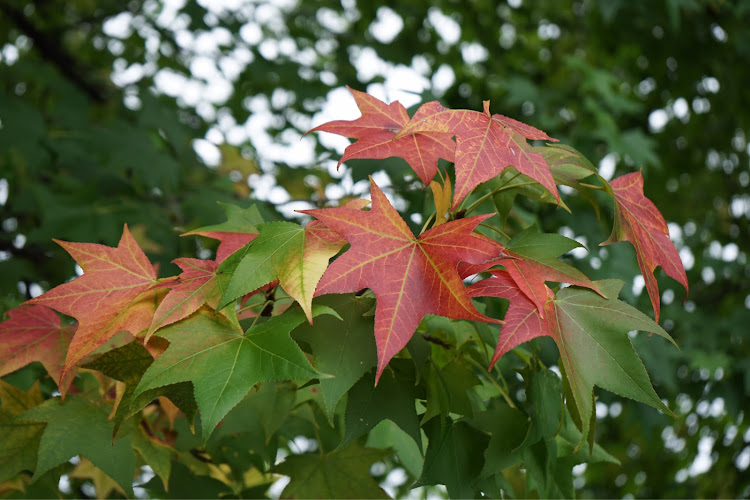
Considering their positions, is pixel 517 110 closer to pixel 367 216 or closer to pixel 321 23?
pixel 321 23

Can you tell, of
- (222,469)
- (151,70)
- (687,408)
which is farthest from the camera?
(151,70)

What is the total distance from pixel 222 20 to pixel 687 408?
338cm

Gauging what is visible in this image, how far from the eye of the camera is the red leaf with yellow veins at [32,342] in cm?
120

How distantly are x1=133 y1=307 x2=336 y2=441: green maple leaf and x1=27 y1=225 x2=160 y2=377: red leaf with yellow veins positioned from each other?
8cm

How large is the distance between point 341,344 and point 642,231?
20.5 inches

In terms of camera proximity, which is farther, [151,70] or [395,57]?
[151,70]

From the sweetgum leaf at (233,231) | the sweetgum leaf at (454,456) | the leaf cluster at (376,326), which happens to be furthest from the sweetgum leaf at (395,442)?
the sweetgum leaf at (233,231)

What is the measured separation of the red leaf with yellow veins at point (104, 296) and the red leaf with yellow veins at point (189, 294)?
6cm

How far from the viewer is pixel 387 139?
1.11 m

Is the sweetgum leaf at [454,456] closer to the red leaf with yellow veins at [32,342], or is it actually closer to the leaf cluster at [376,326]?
the leaf cluster at [376,326]

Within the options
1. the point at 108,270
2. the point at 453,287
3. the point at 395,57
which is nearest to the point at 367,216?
the point at 453,287

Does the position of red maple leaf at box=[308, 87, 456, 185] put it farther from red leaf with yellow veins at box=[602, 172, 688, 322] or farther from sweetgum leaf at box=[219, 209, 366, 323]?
red leaf with yellow veins at box=[602, 172, 688, 322]

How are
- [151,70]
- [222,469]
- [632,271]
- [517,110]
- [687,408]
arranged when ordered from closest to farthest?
[222,469]
[632,271]
[517,110]
[687,408]
[151,70]

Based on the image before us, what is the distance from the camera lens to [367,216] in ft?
3.06
